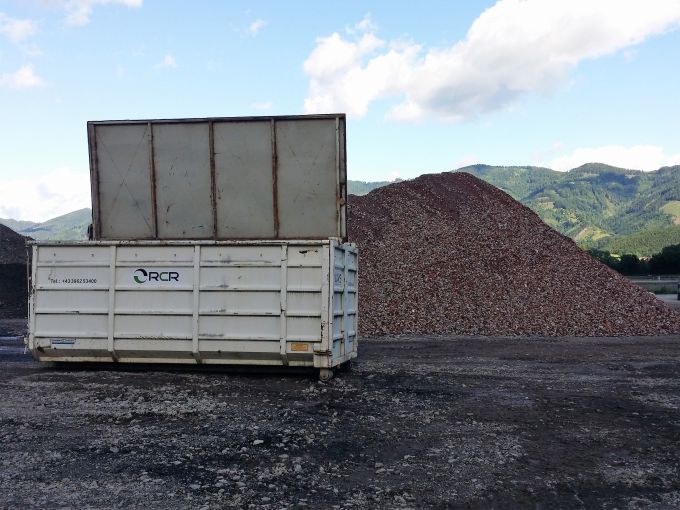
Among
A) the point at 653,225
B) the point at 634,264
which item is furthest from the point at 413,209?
the point at 653,225

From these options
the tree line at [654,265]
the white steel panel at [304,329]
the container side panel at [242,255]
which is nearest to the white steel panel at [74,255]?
the container side panel at [242,255]

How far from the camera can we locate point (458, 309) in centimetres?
1730

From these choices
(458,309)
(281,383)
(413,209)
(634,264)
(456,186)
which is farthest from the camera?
(634,264)

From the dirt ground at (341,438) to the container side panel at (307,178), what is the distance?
2.46 meters

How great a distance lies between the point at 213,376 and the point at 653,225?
635 ft

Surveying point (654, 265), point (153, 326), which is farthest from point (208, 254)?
point (654, 265)

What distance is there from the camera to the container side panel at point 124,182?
10172mm

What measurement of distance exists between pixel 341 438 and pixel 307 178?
16.3ft

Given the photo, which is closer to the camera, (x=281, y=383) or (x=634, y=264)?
(x=281, y=383)

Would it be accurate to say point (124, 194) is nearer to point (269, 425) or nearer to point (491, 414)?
point (269, 425)

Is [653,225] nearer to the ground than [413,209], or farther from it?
farther from it

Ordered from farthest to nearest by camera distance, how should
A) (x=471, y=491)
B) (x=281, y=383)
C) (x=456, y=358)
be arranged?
1. (x=456, y=358)
2. (x=281, y=383)
3. (x=471, y=491)

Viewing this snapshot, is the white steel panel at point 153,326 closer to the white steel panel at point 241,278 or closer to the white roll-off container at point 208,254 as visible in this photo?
the white roll-off container at point 208,254

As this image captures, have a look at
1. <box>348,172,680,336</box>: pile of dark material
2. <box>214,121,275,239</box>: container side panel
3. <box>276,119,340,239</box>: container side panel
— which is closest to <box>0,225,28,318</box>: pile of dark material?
<box>348,172,680,336</box>: pile of dark material
